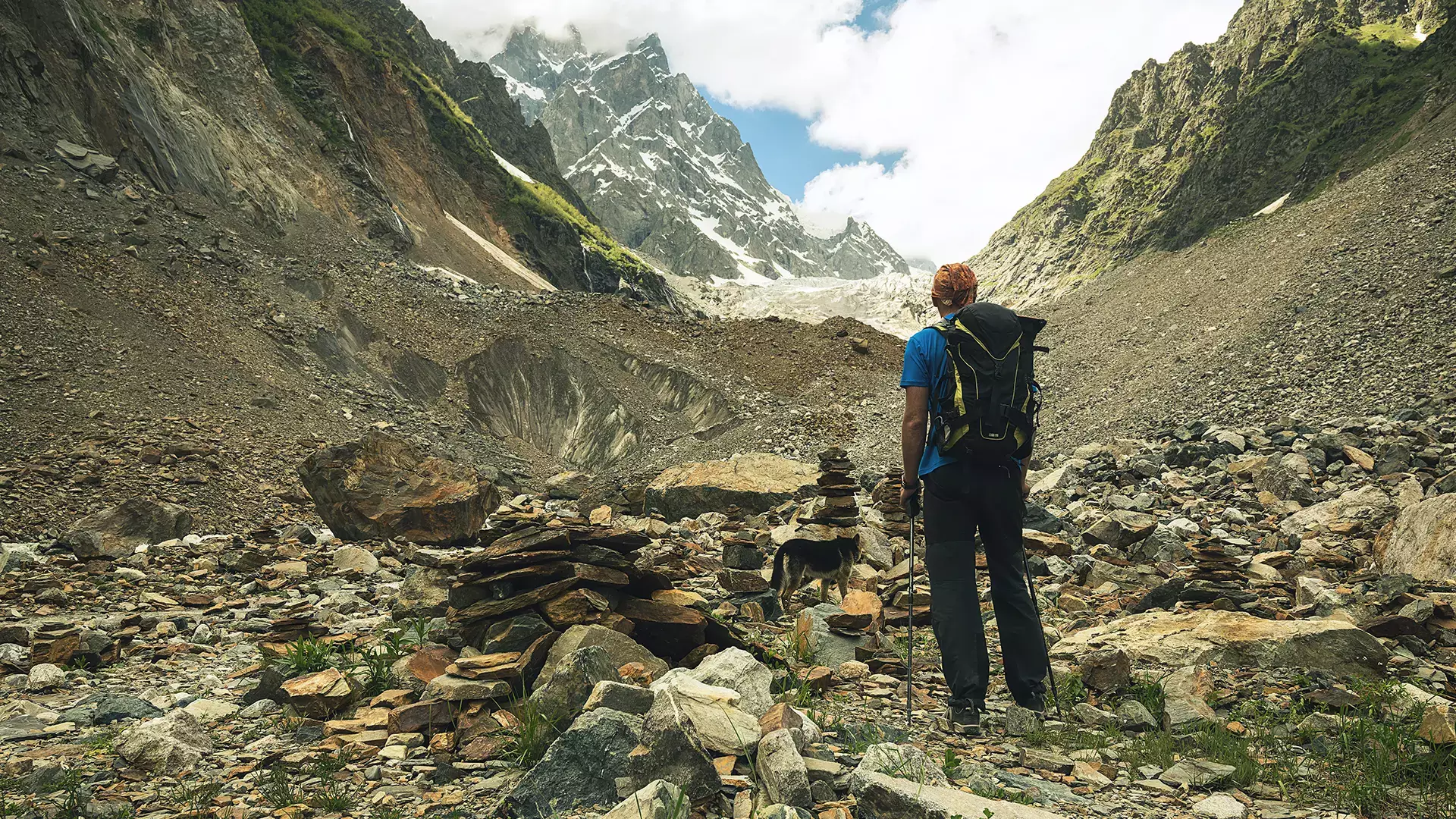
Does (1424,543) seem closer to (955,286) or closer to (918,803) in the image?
(955,286)

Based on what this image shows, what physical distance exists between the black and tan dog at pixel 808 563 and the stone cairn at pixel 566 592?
2.73 metres

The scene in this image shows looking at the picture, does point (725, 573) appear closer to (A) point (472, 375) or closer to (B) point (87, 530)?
(B) point (87, 530)

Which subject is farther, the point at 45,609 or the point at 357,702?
the point at 45,609

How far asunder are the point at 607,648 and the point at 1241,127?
69.9m

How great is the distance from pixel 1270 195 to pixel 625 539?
5803 centimetres

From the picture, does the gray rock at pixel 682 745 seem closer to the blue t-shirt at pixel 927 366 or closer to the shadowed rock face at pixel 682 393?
the blue t-shirt at pixel 927 366

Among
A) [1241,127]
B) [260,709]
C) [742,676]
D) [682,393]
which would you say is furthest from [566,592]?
[1241,127]

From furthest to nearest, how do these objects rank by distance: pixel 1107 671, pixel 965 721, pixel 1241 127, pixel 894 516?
pixel 1241 127 < pixel 894 516 < pixel 1107 671 < pixel 965 721

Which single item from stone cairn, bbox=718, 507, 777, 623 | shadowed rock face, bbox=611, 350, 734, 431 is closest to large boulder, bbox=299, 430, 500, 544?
stone cairn, bbox=718, 507, 777, 623

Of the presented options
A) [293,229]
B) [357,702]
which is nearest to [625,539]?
[357,702]

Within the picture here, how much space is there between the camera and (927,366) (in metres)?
4.54

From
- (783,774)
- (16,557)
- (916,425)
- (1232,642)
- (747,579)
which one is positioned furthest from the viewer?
(16,557)

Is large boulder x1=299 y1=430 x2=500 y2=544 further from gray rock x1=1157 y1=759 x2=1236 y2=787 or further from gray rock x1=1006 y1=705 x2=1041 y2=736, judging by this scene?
gray rock x1=1157 y1=759 x2=1236 y2=787

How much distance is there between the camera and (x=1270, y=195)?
47.4 m
